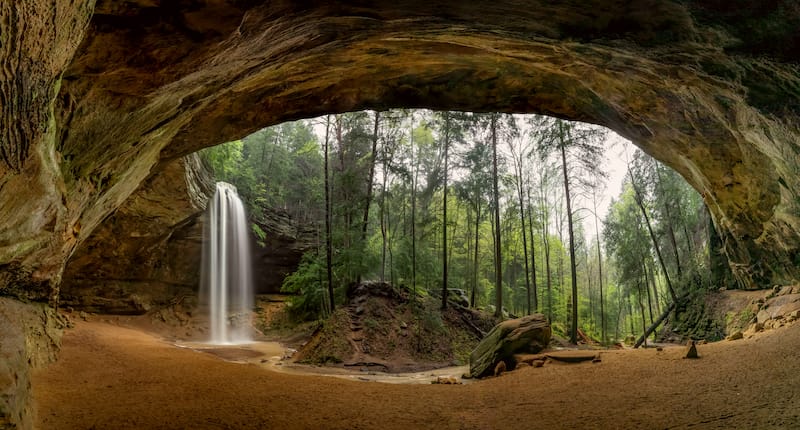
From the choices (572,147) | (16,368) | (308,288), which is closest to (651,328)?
(572,147)

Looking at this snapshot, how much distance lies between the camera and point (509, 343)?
8836mm

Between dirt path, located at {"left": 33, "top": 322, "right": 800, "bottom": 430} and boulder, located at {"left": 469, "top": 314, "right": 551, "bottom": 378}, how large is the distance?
4.82ft

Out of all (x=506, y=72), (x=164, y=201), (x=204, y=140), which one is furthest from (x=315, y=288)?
(x=506, y=72)

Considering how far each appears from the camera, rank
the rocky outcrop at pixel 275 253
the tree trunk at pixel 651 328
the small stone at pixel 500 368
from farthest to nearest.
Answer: the rocky outcrop at pixel 275 253 → the tree trunk at pixel 651 328 → the small stone at pixel 500 368

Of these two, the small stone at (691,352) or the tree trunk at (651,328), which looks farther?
the tree trunk at (651,328)

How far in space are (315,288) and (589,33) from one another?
595 inches

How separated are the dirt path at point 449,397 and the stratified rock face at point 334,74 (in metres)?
2.08

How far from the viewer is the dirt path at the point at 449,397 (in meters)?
3.75

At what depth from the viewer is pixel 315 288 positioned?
1773 centimetres

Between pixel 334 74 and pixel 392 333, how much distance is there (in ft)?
30.9

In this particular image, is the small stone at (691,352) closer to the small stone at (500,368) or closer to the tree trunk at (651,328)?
the small stone at (500,368)

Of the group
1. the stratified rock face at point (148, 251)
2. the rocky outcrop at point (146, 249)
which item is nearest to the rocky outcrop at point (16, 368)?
the stratified rock face at point (148, 251)

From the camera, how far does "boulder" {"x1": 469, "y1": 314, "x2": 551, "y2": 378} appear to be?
28.2ft

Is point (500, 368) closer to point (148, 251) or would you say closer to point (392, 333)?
point (392, 333)
